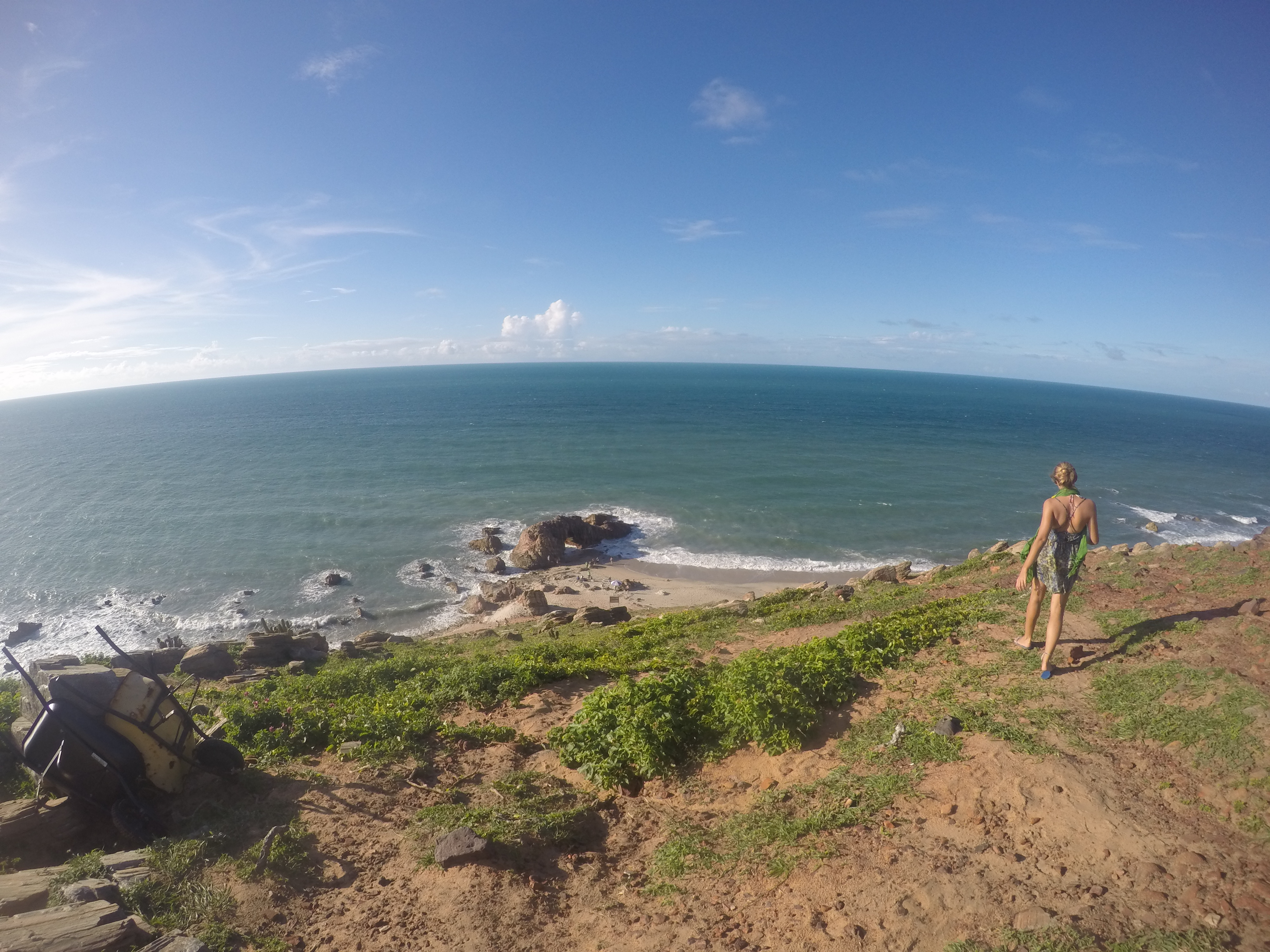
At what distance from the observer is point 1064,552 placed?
778 centimetres

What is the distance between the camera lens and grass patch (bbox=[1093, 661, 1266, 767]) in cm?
583

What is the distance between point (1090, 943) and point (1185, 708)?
3975 mm

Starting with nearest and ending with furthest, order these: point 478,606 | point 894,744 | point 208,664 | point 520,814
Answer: point 520,814, point 894,744, point 208,664, point 478,606

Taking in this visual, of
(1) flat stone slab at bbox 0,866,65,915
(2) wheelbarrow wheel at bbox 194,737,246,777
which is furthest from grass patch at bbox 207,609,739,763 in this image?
(1) flat stone slab at bbox 0,866,65,915

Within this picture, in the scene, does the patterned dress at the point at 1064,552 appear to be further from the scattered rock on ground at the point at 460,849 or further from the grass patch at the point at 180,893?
the grass patch at the point at 180,893

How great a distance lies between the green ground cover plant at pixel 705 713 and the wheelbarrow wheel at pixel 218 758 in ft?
12.5

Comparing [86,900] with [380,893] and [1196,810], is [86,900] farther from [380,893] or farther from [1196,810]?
[1196,810]

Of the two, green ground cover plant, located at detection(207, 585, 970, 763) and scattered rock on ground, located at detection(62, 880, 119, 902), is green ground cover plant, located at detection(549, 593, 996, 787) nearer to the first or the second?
green ground cover plant, located at detection(207, 585, 970, 763)

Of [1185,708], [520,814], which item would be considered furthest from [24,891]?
[1185,708]

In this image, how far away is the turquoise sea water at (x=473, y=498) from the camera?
27453 millimetres

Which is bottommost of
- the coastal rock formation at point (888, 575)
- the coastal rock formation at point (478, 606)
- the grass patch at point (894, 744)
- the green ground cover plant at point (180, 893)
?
the coastal rock formation at point (478, 606)

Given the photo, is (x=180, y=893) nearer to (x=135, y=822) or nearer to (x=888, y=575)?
(x=135, y=822)

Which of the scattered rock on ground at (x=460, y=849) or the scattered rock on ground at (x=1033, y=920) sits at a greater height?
the scattered rock on ground at (x=1033, y=920)

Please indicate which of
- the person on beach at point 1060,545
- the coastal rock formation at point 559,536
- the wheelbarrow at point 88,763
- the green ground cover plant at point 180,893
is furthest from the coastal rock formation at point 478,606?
the person on beach at point 1060,545
